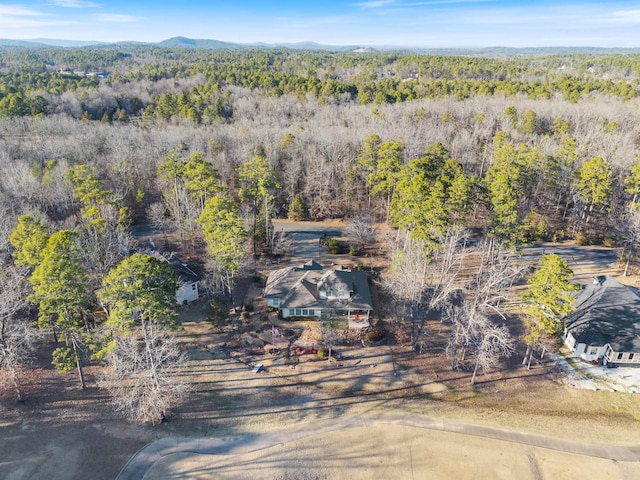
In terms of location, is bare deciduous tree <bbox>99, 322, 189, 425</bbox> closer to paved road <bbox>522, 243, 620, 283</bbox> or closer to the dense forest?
the dense forest

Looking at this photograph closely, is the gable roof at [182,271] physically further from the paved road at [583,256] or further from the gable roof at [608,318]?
the paved road at [583,256]

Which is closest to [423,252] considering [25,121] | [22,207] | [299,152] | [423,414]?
[423,414]

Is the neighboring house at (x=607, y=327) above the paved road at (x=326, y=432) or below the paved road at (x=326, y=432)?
above

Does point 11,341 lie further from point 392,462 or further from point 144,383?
point 392,462

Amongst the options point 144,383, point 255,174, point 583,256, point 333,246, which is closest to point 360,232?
point 333,246

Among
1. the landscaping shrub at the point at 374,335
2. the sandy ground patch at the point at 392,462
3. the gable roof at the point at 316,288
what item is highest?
the gable roof at the point at 316,288

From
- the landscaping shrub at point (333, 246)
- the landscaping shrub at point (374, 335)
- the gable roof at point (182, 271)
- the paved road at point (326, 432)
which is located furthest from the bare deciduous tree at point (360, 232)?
the paved road at point (326, 432)

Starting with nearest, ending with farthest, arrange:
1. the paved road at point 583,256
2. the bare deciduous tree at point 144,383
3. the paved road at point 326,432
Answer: the paved road at point 326,432
the bare deciduous tree at point 144,383
the paved road at point 583,256

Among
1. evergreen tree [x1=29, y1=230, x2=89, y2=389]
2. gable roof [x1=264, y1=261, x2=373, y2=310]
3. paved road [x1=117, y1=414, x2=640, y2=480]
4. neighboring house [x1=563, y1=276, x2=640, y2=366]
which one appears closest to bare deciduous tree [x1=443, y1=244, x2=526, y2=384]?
paved road [x1=117, y1=414, x2=640, y2=480]

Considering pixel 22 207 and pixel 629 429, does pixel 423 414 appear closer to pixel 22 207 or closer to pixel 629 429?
pixel 629 429
